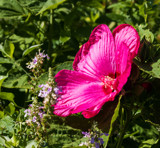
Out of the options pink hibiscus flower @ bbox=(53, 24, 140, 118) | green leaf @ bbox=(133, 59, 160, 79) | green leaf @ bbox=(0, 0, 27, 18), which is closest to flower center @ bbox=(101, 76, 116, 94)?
pink hibiscus flower @ bbox=(53, 24, 140, 118)

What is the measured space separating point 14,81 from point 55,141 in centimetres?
35

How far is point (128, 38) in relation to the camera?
86cm

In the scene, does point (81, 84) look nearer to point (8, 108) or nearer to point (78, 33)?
point (8, 108)

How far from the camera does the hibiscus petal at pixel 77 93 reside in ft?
Result: 2.79

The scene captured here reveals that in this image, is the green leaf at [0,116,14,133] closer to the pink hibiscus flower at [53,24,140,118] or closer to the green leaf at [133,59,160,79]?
the pink hibiscus flower at [53,24,140,118]

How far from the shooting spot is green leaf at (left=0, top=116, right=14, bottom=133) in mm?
875

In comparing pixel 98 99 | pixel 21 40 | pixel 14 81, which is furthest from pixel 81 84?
pixel 21 40

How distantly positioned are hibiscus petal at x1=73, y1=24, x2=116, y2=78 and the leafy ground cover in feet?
0.18

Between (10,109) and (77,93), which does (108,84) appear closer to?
Answer: (77,93)

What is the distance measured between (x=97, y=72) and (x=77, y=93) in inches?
4.2

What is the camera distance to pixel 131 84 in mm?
841

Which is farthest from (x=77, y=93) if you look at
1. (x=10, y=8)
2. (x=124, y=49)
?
(x=10, y=8)

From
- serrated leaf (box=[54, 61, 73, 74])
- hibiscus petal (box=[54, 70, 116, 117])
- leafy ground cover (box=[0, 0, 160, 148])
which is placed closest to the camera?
leafy ground cover (box=[0, 0, 160, 148])

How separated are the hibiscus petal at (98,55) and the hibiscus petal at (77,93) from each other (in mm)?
34
